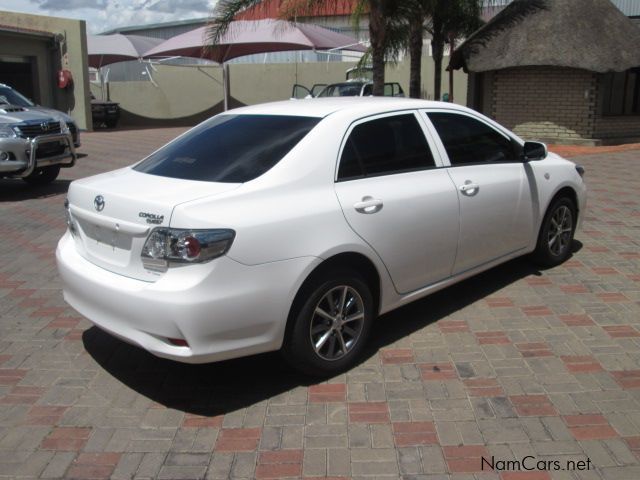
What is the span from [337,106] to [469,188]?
3.88 ft

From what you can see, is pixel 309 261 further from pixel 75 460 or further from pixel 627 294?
pixel 627 294

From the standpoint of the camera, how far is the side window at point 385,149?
4289 millimetres

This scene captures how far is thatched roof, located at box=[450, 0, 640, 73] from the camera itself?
673 inches

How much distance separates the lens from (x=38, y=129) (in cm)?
1052

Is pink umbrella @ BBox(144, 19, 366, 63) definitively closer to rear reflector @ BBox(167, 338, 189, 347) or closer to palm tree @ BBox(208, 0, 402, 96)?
palm tree @ BBox(208, 0, 402, 96)

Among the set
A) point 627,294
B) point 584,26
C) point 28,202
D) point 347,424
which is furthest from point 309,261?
point 584,26

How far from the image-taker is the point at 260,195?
3.77 metres

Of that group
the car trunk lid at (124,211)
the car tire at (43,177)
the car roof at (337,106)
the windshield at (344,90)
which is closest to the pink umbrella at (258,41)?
the windshield at (344,90)

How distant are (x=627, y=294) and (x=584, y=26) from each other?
14221 millimetres

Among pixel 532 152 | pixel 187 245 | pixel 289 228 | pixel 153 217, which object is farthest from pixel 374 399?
pixel 532 152

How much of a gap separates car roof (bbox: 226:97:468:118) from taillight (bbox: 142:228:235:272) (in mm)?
1297

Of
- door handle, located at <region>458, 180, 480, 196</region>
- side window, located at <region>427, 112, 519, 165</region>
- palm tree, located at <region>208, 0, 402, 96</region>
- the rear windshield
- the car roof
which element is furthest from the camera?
palm tree, located at <region>208, 0, 402, 96</region>

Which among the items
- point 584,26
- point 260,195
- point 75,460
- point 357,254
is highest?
point 584,26

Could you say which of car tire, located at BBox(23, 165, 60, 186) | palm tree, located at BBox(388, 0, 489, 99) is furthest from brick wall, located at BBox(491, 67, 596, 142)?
car tire, located at BBox(23, 165, 60, 186)
